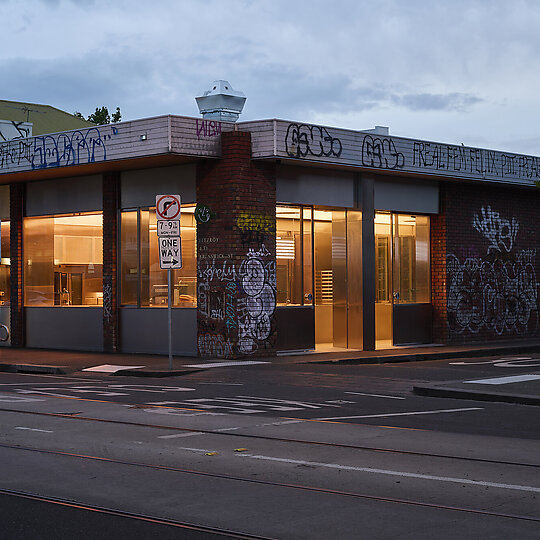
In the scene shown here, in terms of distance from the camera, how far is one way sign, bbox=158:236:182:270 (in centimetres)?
1866

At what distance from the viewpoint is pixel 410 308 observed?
25.1 meters

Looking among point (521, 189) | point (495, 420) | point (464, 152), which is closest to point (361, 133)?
point (464, 152)

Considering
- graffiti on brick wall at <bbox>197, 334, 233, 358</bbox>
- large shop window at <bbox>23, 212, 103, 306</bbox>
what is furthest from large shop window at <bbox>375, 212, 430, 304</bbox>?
large shop window at <bbox>23, 212, 103, 306</bbox>

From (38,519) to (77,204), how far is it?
59.5 ft

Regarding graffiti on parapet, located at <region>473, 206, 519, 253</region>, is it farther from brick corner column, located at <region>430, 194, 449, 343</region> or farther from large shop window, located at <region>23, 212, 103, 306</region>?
large shop window, located at <region>23, 212, 103, 306</region>

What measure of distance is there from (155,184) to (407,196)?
655 cm

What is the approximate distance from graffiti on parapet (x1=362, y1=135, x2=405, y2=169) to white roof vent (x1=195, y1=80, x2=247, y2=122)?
3146mm

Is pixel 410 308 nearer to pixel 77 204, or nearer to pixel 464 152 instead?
pixel 464 152

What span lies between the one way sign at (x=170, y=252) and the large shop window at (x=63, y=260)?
17.8ft

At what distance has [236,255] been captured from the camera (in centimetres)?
2102

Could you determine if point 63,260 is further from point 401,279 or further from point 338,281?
point 401,279

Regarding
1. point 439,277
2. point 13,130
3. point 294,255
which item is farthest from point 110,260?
point 439,277

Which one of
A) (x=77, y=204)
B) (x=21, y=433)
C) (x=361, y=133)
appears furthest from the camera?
(x=77, y=204)

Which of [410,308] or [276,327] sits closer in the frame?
[276,327]
